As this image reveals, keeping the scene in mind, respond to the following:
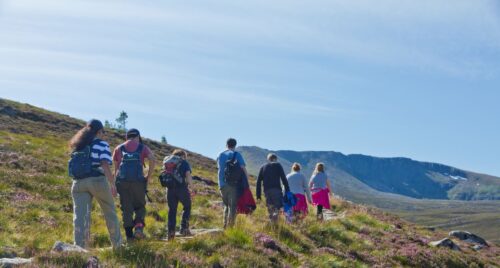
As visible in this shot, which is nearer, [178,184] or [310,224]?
[178,184]

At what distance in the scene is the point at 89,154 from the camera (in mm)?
9945

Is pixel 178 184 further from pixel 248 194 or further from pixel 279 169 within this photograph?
pixel 279 169

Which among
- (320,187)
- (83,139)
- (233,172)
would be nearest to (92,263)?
(83,139)

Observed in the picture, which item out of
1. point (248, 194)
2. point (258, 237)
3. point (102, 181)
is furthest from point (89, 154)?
point (248, 194)

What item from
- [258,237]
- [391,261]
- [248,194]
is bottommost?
[391,261]

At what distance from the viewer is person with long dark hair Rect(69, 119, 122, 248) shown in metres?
9.92

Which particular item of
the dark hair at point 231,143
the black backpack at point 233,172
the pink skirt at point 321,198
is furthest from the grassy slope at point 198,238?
the dark hair at point 231,143

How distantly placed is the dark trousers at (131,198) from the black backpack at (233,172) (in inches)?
115

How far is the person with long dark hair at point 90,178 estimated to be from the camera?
9.92 m

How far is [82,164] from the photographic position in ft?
32.4

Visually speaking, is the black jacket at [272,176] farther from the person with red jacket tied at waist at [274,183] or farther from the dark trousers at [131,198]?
the dark trousers at [131,198]

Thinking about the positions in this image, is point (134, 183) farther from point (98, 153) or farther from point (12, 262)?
point (12, 262)

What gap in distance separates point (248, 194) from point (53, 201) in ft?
25.8

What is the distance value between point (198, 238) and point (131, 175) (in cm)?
197
